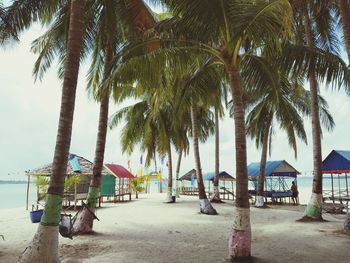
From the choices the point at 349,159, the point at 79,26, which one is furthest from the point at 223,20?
the point at 349,159

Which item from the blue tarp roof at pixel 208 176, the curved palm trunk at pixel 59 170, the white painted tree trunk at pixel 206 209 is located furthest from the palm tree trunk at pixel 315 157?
the blue tarp roof at pixel 208 176

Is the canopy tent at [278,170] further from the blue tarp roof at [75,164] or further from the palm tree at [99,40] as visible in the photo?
the palm tree at [99,40]

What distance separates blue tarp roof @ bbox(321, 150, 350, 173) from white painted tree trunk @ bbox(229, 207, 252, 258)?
37.7 feet

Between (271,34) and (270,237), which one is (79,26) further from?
(270,237)

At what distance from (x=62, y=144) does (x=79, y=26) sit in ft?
7.87

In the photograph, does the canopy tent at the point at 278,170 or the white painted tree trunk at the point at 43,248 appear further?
the canopy tent at the point at 278,170

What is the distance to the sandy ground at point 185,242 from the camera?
7.27m

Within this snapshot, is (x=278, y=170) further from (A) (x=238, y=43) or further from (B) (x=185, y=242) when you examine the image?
(A) (x=238, y=43)

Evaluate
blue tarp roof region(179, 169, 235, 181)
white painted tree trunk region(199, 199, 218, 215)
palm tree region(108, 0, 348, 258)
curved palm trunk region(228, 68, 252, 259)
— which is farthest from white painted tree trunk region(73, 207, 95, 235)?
blue tarp roof region(179, 169, 235, 181)

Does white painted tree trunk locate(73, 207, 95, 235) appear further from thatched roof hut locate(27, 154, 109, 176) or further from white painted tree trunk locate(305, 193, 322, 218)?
thatched roof hut locate(27, 154, 109, 176)

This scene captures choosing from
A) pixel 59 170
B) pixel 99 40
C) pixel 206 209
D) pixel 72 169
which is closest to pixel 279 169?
pixel 206 209

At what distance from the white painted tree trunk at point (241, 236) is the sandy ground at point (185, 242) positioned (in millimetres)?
364

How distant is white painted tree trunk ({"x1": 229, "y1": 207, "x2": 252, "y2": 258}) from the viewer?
686 cm

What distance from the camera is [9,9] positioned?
9.20 metres
